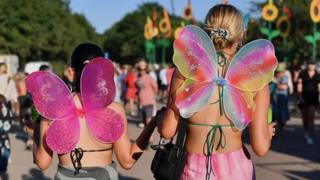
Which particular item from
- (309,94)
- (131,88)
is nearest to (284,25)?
(131,88)

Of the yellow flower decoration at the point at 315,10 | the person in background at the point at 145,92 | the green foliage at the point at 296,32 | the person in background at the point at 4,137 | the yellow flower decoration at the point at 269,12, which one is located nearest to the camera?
Result: the person in background at the point at 4,137

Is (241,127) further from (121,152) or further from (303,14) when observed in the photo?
(303,14)

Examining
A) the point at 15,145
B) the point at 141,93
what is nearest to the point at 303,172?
the point at 141,93

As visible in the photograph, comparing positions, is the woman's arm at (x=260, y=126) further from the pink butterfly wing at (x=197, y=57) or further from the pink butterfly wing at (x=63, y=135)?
the pink butterfly wing at (x=63, y=135)

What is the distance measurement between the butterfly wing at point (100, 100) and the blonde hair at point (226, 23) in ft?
2.09

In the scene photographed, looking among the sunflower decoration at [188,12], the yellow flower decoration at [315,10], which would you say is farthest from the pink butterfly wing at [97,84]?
the sunflower decoration at [188,12]

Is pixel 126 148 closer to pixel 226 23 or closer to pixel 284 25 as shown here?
pixel 226 23

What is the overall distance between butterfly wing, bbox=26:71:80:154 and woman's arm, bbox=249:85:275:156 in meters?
0.96

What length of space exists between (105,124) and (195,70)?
2.01 ft

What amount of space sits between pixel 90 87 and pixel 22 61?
61.2 metres

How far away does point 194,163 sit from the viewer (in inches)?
123

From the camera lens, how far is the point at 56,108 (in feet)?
11.2

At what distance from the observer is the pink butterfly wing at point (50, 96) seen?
3.42m

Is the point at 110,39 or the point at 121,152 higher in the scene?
the point at 110,39
